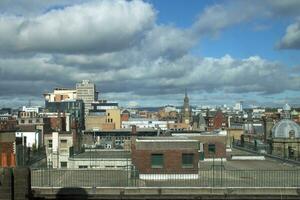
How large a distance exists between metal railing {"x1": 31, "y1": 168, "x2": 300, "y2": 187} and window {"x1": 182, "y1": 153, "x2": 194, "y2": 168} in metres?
0.94

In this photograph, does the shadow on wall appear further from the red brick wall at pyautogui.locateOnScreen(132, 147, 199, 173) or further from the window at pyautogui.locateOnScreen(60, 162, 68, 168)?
the window at pyautogui.locateOnScreen(60, 162, 68, 168)

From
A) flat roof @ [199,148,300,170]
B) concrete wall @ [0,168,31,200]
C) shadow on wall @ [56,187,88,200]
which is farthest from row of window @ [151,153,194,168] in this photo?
concrete wall @ [0,168,31,200]

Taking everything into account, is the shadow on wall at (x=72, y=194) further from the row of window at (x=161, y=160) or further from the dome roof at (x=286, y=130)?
the dome roof at (x=286, y=130)

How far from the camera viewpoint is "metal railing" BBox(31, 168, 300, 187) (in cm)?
3394

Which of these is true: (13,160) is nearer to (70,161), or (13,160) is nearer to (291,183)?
(291,183)

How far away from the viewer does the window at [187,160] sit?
4071 centimetres

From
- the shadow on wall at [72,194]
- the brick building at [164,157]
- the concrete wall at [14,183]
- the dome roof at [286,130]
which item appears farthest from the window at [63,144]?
the concrete wall at [14,183]

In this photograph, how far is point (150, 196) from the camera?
29.5 meters

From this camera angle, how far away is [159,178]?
3966 cm

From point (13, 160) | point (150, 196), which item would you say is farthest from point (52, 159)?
point (13, 160)

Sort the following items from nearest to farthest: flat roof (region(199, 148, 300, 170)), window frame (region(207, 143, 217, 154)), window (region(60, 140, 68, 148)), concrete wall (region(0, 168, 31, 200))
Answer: concrete wall (region(0, 168, 31, 200)) → flat roof (region(199, 148, 300, 170)) → window frame (region(207, 143, 217, 154)) → window (region(60, 140, 68, 148))

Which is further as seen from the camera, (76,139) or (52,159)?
(76,139)

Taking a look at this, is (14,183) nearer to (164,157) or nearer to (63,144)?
(164,157)

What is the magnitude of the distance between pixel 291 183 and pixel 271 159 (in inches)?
890
